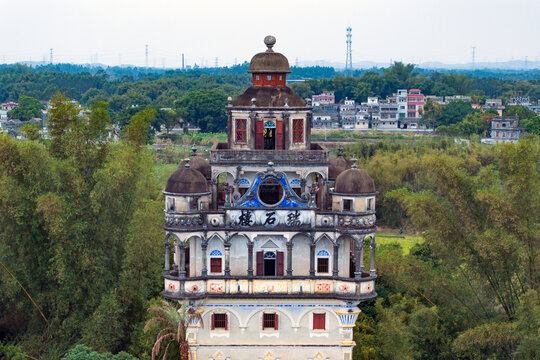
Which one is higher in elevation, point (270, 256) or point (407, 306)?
point (270, 256)

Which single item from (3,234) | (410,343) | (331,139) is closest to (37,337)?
(3,234)

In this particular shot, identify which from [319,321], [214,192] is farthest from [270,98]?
[319,321]

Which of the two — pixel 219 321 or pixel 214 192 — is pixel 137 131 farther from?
pixel 219 321

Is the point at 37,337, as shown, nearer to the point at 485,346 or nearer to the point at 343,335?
the point at 343,335

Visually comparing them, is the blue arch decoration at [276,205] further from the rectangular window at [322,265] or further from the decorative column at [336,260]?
the rectangular window at [322,265]

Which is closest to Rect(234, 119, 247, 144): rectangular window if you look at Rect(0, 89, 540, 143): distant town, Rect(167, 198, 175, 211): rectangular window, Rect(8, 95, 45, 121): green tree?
Rect(167, 198, 175, 211): rectangular window

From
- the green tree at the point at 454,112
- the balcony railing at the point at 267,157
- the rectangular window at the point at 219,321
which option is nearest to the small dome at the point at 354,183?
the balcony railing at the point at 267,157
